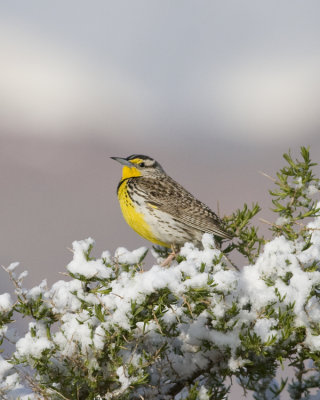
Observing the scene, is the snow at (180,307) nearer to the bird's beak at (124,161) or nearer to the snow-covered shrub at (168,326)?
the snow-covered shrub at (168,326)

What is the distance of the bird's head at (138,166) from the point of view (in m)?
6.05

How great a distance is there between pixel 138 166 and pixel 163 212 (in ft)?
2.93

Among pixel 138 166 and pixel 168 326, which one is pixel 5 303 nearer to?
pixel 168 326

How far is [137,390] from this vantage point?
2.37m

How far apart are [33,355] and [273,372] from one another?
0.89 m

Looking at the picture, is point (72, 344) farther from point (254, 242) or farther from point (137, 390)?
point (254, 242)

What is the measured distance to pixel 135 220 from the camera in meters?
5.19

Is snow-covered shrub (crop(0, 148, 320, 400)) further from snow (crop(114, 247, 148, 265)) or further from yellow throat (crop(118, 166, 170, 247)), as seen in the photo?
yellow throat (crop(118, 166, 170, 247))

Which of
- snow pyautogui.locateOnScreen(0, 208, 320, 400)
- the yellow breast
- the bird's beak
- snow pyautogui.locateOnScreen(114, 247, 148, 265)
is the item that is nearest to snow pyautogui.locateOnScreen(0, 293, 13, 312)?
snow pyautogui.locateOnScreen(0, 208, 320, 400)

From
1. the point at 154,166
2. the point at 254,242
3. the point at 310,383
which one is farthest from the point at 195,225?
the point at 310,383

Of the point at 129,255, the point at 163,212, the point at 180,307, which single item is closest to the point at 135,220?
the point at 163,212

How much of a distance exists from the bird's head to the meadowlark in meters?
0.03

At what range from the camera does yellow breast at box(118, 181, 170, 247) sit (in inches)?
201

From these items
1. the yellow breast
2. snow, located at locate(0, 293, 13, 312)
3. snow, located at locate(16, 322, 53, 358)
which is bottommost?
the yellow breast
